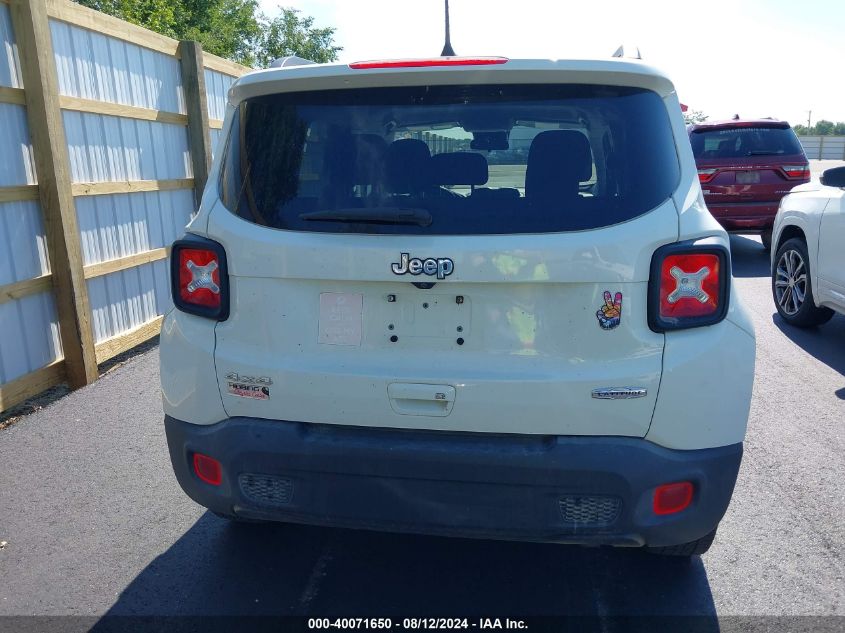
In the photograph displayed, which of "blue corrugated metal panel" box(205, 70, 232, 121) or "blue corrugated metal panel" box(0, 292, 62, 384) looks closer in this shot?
"blue corrugated metal panel" box(0, 292, 62, 384)

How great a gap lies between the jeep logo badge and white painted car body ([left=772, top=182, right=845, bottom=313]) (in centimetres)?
487

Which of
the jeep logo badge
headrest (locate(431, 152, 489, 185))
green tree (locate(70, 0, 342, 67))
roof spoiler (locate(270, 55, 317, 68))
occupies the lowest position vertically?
the jeep logo badge

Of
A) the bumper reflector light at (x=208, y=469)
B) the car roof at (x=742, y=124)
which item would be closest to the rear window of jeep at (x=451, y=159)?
the bumper reflector light at (x=208, y=469)

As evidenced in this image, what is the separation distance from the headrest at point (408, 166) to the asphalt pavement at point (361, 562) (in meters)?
1.60

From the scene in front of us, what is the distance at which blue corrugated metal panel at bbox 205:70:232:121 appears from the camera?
28.0ft

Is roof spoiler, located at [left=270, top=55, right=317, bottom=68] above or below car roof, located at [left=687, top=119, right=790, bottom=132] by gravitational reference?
above

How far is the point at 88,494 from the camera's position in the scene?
159 inches

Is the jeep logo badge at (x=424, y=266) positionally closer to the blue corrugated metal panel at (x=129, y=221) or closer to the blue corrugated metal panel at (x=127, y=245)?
the blue corrugated metal panel at (x=127, y=245)

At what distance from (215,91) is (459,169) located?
6.84 m

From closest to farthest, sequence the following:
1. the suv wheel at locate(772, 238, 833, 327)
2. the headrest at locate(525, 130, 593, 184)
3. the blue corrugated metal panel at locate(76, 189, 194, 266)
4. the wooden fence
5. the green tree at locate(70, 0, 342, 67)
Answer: the headrest at locate(525, 130, 593, 184), the wooden fence, the blue corrugated metal panel at locate(76, 189, 194, 266), the suv wheel at locate(772, 238, 833, 327), the green tree at locate(70, 0, 342, 67)

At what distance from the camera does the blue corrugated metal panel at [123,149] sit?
594 centimetres

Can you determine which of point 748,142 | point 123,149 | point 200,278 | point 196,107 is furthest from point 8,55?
point 748,142

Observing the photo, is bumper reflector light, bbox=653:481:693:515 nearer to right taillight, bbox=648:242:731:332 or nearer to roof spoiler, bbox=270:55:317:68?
right taillight, bbox=648:242:731:332

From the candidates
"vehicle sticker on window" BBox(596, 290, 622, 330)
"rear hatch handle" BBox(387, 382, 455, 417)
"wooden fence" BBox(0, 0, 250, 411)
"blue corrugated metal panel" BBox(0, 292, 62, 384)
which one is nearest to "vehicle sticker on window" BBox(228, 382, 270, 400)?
"rear hatch handle" BBox(387, 382, 455, 417)
